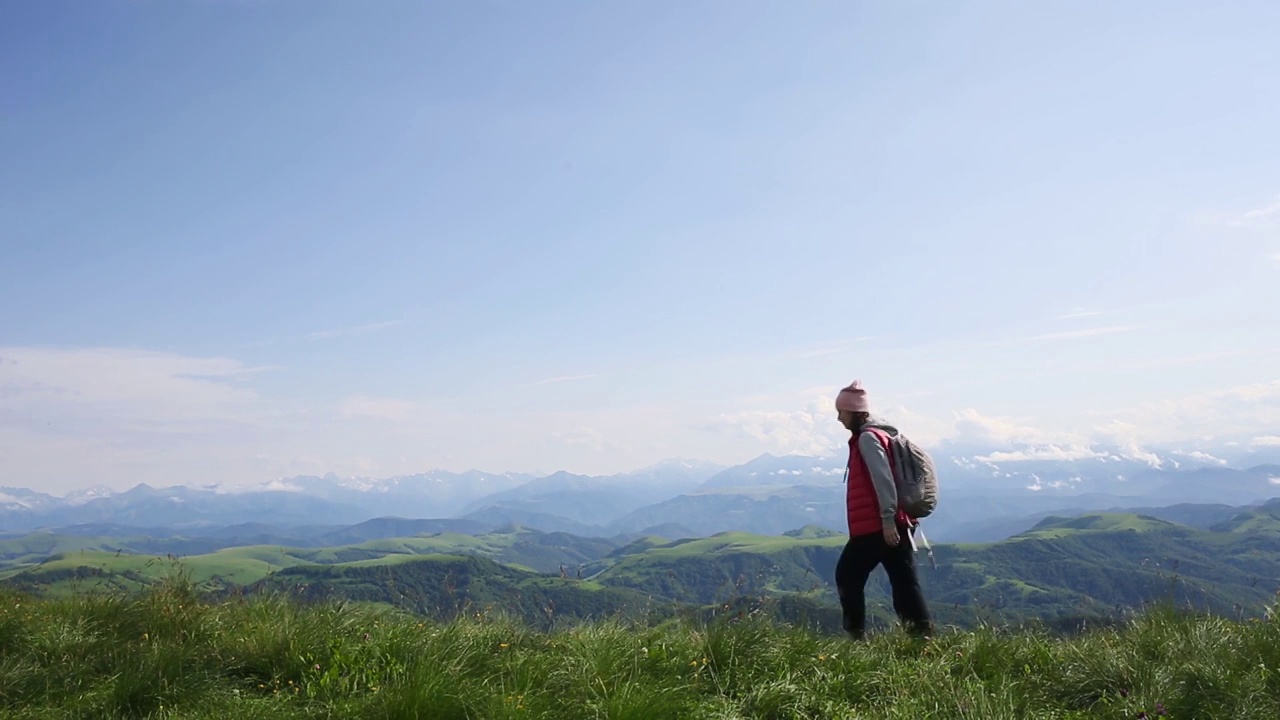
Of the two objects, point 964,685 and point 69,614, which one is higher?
point 69,614

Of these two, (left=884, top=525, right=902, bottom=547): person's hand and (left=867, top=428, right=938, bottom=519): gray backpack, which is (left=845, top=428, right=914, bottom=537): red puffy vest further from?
(left=884, top=525, right=902, bottom=547): person's hand

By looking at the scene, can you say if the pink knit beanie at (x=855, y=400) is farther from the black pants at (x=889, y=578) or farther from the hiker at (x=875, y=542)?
the black pants at (x=889, y=578)

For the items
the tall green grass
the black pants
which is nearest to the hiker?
the black pants

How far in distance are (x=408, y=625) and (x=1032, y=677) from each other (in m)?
5.21

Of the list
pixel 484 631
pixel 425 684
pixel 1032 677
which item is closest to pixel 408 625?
pixel 484 631

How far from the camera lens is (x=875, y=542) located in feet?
23.7

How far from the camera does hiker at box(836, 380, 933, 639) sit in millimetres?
7047

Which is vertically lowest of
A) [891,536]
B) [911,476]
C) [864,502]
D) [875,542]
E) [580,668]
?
[580,668]

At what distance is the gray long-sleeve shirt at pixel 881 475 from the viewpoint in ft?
22.8

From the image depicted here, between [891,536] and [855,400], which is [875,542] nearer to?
[891,536]

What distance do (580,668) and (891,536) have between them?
3.42 metres

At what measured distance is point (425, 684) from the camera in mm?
4387

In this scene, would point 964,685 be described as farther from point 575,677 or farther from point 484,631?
point 484,631

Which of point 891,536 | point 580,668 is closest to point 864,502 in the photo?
point 891,536
